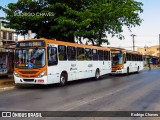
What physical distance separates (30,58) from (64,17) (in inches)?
484

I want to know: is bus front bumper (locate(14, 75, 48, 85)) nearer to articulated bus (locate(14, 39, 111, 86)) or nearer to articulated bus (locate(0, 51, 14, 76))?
articulated bus (locate(14, 39, 111, 86))

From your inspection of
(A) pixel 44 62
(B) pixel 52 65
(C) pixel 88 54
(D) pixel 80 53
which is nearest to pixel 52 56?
(B) pixel 52 65

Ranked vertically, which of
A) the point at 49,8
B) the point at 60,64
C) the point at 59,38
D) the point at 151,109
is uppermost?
the point at 49,8

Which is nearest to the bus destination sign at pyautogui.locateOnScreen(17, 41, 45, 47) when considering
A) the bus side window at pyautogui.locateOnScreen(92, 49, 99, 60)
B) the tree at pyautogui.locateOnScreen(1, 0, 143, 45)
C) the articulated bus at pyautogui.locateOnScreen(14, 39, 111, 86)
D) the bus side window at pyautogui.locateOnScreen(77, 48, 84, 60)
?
the articulated bus at pyautogui.locateOnScreen(14, 39, 111, 86)

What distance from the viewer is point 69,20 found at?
2927 cm

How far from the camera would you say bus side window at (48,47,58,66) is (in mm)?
18497

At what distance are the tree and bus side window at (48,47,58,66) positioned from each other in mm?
10285

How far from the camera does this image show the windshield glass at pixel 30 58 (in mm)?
18203

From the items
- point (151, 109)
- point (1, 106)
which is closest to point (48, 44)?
point (1, 106)

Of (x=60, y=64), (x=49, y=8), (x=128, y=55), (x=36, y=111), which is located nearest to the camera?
(x=36, y=111)

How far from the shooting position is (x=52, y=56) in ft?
61.6

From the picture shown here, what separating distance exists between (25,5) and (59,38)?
485 centimetres

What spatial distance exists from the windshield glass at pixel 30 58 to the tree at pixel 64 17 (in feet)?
36.3

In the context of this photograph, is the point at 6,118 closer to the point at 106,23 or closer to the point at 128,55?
the point at 106,23
